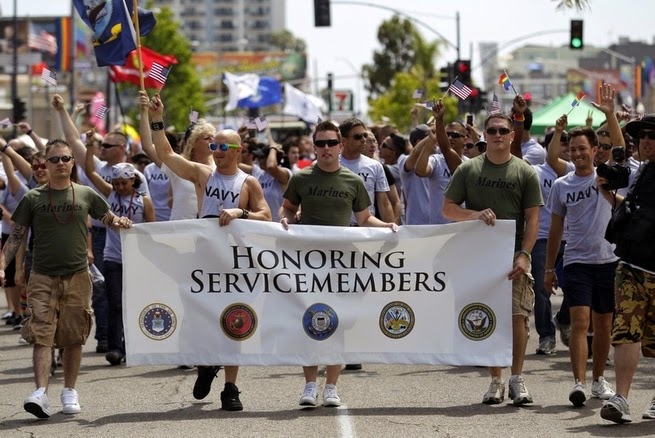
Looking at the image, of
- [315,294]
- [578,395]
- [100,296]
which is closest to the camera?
[578,395]

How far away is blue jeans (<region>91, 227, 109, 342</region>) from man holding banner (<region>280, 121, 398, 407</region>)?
384 centimetres

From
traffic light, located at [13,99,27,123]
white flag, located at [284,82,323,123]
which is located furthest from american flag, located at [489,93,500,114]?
traffic light, located at [13,99,27,123]

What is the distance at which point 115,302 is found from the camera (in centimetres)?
1354

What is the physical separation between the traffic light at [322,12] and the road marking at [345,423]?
28.1 metres

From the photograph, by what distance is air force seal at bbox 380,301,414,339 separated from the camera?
1044 cm

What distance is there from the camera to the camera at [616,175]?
9906 mm

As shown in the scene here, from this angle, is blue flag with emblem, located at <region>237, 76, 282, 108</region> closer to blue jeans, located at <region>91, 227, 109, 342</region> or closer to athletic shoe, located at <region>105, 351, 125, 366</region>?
blue jeans, located at <region>91, 227, 109, 342</region>

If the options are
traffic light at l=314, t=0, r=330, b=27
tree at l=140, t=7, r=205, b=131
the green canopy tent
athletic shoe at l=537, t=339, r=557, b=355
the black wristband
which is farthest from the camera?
tree at l=140, t=7, r=205, b=131

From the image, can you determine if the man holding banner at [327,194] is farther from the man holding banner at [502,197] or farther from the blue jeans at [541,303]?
the blue jeans at [541,303]

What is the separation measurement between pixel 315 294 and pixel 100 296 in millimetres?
4035

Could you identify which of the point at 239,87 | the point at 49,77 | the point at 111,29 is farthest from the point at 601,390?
the point at 239,87

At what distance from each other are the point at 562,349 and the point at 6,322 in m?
6.82

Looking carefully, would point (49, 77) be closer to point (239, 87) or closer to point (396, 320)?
point (396, 320)

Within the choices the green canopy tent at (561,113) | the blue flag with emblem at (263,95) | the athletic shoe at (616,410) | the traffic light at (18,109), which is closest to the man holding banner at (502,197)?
the athletic shoe at (616,410)
